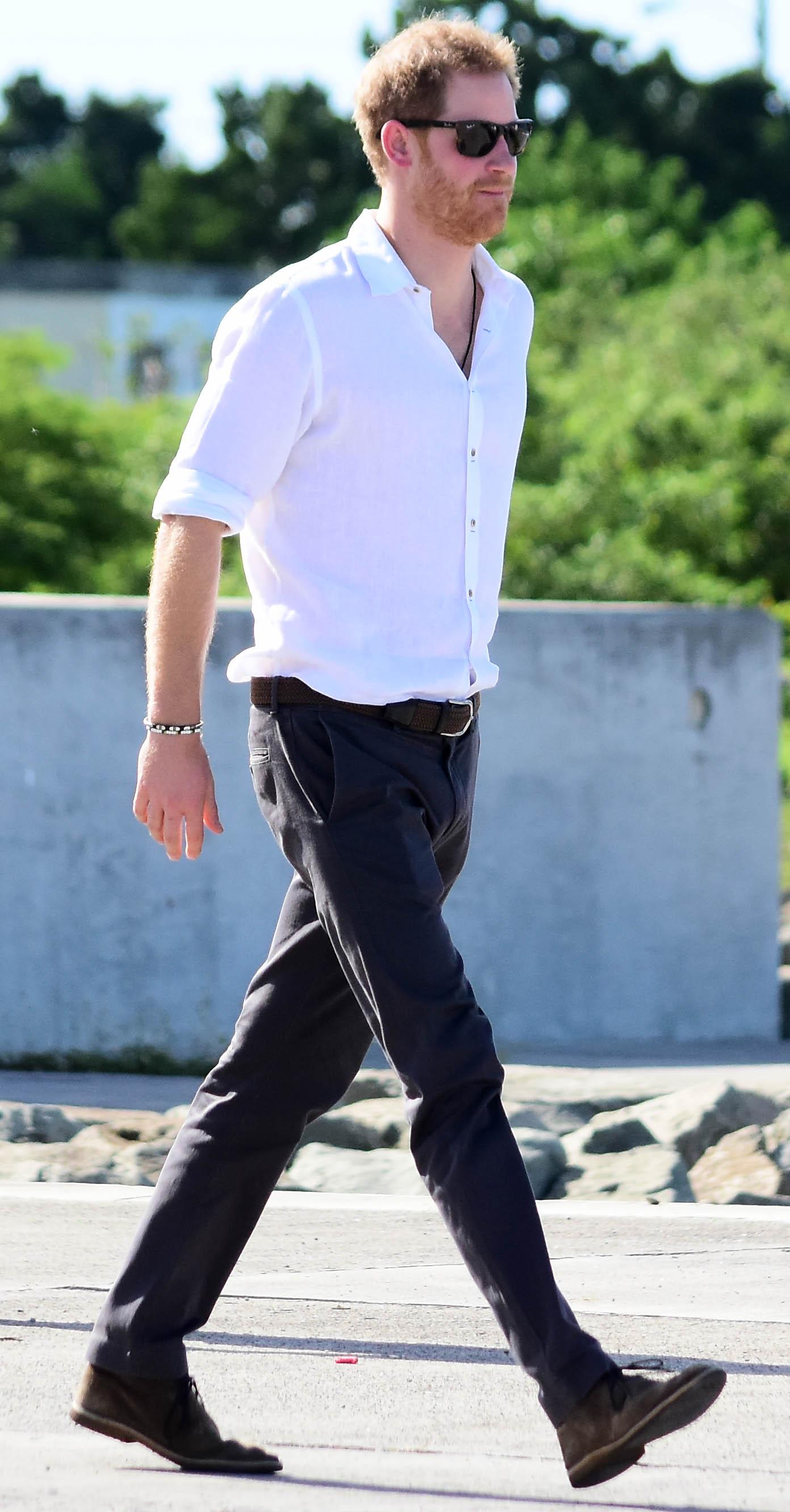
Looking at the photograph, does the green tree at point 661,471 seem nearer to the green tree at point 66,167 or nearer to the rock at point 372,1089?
the rock at point 372,1089

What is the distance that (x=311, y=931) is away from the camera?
9.32ft

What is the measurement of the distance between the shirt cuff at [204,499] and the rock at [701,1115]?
129 inches

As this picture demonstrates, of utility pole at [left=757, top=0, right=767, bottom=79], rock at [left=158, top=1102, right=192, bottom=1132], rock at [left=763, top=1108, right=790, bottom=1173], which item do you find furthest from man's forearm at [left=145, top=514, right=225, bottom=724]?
utility pole at [left=757, top=0, right=767, bottom=79]

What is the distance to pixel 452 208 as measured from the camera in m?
2.84

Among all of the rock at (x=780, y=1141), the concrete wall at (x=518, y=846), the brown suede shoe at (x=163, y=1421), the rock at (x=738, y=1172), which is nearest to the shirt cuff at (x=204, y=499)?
the brown suede shoe at (x=163, y=1421)

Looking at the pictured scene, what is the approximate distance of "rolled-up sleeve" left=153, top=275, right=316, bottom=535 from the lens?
2.71 metres

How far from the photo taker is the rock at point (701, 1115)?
5.71 meters

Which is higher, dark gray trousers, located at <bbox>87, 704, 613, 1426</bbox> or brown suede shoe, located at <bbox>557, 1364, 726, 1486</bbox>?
dark gray trousers, located at <bbox>87, 704, 613, 1426</bbox>

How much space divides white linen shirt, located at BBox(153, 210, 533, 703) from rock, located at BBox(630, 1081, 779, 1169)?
3.10 meters

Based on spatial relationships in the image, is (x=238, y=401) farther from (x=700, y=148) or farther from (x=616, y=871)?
(x=700, y=148)

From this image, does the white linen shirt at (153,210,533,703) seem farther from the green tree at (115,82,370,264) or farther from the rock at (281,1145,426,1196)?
the green tree at (115,82,370,264)

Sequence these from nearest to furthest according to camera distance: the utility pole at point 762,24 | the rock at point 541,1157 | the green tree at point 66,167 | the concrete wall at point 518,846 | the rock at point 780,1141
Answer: the rock at point 541,1157
the rock at point 780,1141
the concrete wall at point 518,846
the utility pole at point 762,24
the green tree at point 66,167

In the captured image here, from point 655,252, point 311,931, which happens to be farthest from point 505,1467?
point 655,252

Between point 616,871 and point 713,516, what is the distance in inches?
335
